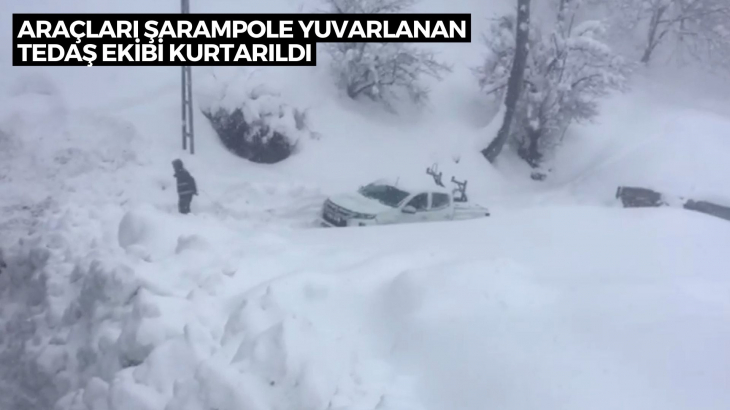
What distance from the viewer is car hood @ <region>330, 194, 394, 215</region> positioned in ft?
37.0

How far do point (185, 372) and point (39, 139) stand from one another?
11313mm

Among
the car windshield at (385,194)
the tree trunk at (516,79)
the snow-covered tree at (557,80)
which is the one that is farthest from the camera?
the snow-covered tree at (557,80)

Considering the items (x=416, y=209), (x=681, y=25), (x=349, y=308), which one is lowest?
(x=349, y=308)

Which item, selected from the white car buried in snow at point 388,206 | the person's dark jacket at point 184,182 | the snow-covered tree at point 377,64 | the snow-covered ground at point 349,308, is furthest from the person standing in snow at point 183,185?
the snow-covered tree at point 377,64

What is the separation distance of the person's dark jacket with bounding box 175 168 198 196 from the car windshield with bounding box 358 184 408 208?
3464 mm

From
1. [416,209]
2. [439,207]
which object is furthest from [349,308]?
[439,207]

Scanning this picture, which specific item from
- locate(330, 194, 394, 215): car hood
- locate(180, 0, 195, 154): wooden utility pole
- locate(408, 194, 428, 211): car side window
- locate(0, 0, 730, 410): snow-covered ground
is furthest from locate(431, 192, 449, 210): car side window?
locate(180, 0, 195, 154): wooden utility pole

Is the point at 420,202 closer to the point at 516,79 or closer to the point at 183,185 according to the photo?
the point at 183,185

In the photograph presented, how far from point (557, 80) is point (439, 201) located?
9923 mm

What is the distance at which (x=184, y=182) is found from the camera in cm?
1023

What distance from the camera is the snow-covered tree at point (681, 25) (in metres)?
26.5

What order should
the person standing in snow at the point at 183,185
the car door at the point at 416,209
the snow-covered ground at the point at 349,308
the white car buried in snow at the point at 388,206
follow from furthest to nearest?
1. the car door at the point at 416,209
2. the white car buried in snow at the point at 388,206
3. the person standing in snow at the point at 183,185
4. the snow-covered ground at the point at 349,308

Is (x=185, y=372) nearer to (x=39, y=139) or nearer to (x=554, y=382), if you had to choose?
(x=554, y=382)

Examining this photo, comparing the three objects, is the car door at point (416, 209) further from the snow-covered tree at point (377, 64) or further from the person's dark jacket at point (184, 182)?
the snow-covered tree at point (377, 64)
